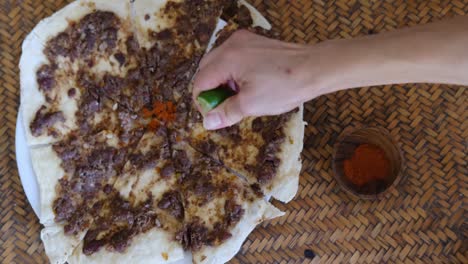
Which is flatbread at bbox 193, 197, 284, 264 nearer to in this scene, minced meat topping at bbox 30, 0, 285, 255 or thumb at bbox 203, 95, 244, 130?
minced meat topping at bbox 30, 0, 285, 255

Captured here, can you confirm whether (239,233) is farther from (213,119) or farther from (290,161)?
(213,119)

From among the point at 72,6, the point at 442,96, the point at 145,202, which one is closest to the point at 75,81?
the point at 72,6

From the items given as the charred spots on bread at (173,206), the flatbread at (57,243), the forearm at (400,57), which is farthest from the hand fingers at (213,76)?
the flatbread at (57,243)

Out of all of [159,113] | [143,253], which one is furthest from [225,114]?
[143,253]

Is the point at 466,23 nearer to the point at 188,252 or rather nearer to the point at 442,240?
the point at 442,240

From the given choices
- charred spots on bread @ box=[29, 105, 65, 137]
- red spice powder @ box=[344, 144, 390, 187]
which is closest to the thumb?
red spice powder @ box=[344, 144, 390, 187]

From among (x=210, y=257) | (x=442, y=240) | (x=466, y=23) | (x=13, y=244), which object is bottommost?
(x=442, y=240)
